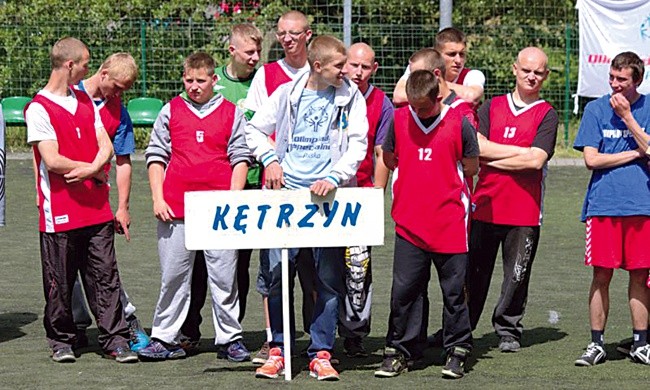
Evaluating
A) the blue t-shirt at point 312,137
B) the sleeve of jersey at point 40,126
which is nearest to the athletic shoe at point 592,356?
the blue t-shirt at point 312,137

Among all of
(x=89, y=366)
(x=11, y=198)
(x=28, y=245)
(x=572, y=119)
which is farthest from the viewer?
(x=572, y=119)

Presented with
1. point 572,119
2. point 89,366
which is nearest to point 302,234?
point 89,366

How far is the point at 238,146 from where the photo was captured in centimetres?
765

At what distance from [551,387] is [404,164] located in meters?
1.40

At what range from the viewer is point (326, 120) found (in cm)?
728

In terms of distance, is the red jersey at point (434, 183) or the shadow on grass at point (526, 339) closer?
the red jersey at point (434, 183)

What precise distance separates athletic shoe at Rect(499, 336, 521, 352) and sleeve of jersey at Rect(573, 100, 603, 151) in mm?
1209

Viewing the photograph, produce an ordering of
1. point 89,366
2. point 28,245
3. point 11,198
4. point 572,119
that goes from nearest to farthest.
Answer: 1. point 89,366
2. point 28,245
3. point 11,198
4. point 572,119

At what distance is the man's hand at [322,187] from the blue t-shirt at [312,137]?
0.17m

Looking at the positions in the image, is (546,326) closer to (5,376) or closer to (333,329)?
(333,329)

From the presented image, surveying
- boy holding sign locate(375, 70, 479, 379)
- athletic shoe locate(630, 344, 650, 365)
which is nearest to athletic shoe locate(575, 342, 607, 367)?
athletic shoe locate(630, 344, 650, 365)

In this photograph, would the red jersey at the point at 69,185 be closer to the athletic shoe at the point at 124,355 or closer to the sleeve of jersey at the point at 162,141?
the sleeve of jersey at the point at 162,141

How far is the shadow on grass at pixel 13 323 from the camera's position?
839 cm

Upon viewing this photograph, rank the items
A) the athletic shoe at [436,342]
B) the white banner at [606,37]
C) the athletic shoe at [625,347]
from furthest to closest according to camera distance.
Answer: the white banner at [606,37], the athletic shoe at [436,342], the athletic shoe at [625,347]
